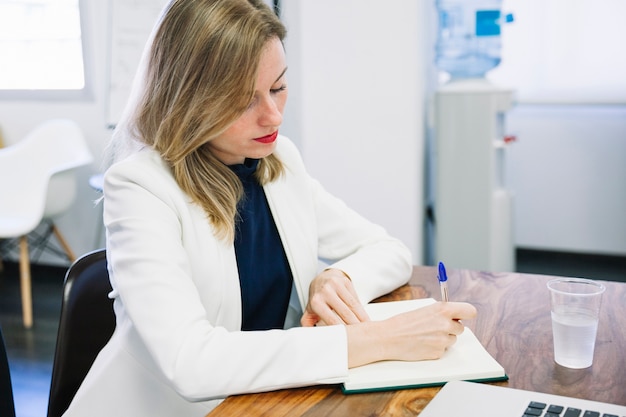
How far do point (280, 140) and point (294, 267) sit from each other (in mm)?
334

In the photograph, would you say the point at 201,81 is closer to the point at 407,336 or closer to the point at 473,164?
the point at 407,336

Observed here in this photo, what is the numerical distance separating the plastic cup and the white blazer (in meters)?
0.31

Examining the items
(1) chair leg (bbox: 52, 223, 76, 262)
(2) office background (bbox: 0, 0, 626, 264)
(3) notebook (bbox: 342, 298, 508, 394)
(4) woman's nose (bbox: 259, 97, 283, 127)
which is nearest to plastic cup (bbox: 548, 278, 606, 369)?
(3) notebook (bbox: 342, 298, 508, 394)

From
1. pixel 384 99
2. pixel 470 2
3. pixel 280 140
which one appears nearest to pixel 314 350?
pixel 280 140

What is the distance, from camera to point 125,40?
4.10 meters

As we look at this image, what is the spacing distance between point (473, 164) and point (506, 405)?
253 centimetres

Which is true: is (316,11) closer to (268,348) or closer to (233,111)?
(233,111)

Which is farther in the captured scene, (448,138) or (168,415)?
(448,138)

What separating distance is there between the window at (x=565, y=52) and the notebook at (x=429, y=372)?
3265 millimetres

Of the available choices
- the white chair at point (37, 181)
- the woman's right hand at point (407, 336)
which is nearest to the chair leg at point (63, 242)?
the white chair at point (37, 181)

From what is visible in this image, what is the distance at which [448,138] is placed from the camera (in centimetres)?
341

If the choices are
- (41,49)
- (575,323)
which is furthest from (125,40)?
(575,323)

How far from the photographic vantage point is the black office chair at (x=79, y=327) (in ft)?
4.53

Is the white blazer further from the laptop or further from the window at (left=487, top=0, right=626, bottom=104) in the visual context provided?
the window at (left=487, top=0, right=626, bottom=104)
